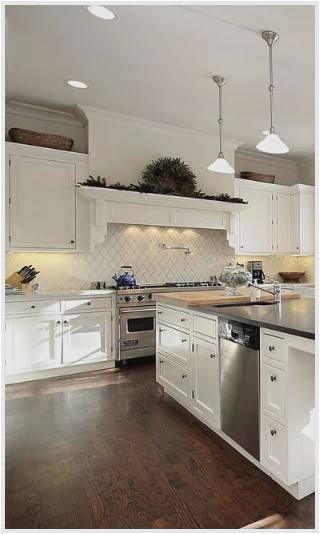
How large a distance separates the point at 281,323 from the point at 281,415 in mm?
470

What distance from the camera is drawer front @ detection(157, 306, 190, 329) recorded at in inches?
104

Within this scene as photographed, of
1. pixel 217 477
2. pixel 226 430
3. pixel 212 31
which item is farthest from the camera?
pixel 212 31

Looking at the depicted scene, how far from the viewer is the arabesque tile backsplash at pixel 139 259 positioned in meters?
3.99

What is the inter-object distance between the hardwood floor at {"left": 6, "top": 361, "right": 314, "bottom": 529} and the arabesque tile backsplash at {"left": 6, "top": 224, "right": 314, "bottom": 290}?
1570 mm

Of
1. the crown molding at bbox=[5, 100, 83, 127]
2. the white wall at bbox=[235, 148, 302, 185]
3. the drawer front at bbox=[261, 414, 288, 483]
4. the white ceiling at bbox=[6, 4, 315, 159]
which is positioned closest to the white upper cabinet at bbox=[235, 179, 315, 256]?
the white wall at bbox=[235, 148, 302, 185]

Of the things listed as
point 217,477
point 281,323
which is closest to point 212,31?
point 281,323

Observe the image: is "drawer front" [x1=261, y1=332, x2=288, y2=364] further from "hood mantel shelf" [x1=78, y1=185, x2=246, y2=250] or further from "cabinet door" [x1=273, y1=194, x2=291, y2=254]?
"cabinet door" [x1=273, y1=194, x2=291, y2=254]

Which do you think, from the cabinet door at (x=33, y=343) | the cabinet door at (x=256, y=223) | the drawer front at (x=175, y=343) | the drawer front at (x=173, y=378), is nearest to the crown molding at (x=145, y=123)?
the cabinet door at (x=256, y=223)

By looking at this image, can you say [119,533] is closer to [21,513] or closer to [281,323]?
[21,513]

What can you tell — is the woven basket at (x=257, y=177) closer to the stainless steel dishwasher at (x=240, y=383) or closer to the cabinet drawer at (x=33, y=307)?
the cabinet drawer at (x=33, y=307)

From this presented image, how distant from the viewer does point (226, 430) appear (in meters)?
2.15

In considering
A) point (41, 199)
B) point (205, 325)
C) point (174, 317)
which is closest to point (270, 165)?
point (41, 199)

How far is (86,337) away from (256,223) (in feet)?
10.3

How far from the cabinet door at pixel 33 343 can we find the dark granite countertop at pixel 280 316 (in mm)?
1791
